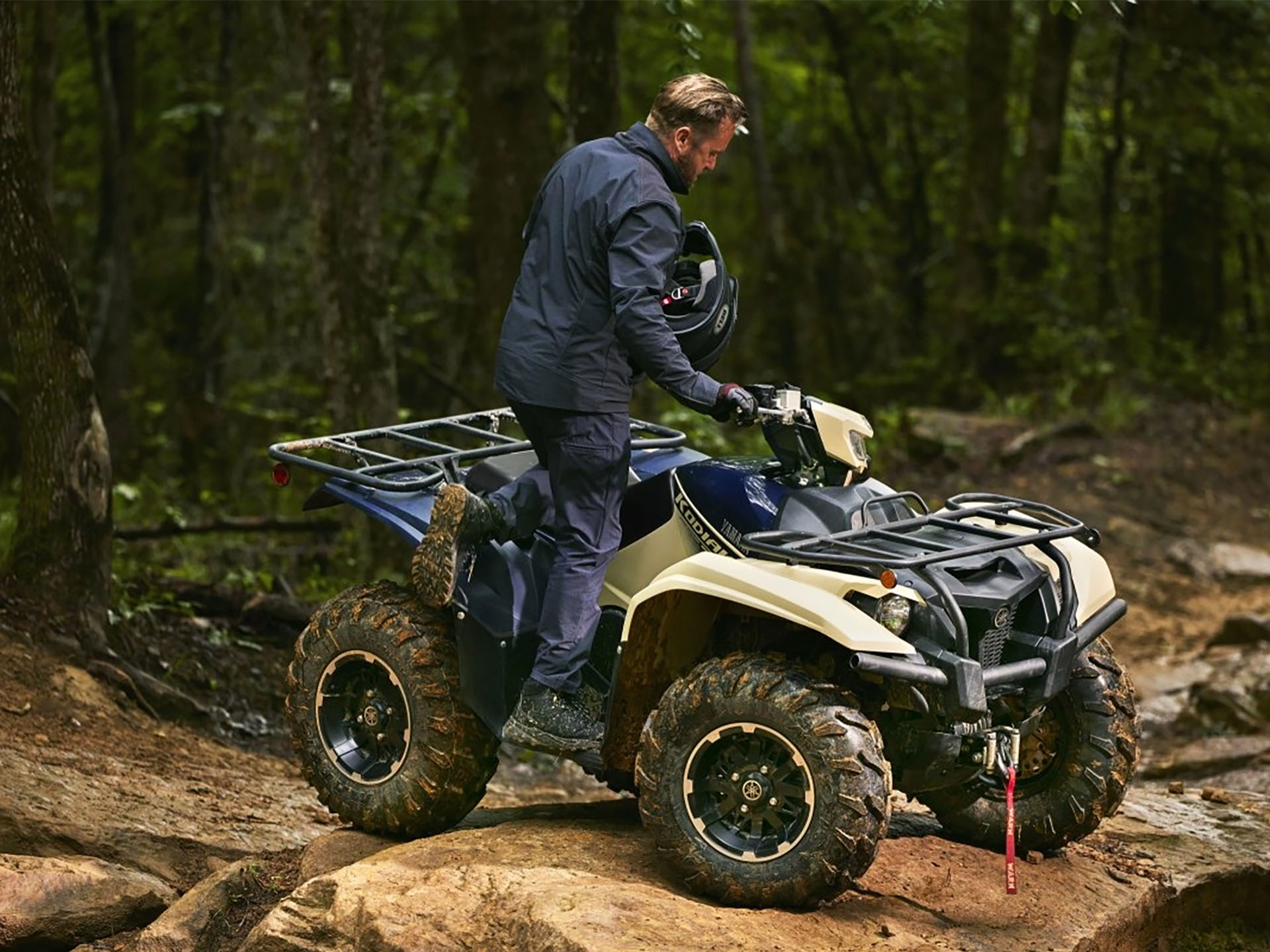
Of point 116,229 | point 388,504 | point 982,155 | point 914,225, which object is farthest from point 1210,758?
point 914,225

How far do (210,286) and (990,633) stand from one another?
13.5 meters

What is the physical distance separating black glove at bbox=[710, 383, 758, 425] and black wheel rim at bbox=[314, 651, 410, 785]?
1.61m

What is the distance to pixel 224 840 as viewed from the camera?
6711 mm

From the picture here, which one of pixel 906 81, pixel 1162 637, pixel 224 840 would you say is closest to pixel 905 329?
pixel 906 81

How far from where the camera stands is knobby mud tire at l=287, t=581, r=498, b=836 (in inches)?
228

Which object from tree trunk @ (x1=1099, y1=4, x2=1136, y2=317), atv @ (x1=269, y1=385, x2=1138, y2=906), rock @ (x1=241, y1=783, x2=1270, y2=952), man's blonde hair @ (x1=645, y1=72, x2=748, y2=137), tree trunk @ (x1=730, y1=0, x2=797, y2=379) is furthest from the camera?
tree trunk @ (x1=1099, y1=4, x2=1136, y2=317)

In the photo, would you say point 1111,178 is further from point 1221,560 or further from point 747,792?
point 747,792

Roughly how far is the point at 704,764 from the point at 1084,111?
19.0m

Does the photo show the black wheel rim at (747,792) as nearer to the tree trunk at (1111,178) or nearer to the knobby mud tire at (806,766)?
the knobby mud tire at (806,766)

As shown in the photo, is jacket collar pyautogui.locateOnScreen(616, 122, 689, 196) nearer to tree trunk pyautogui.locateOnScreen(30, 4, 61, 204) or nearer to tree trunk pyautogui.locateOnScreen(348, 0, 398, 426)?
tree trunk pyautogui.locateOnScreen(348, 0, 398, 426)

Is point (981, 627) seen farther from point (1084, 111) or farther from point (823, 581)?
point (1084, 111)

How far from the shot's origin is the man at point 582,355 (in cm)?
534

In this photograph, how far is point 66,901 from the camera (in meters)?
5.70

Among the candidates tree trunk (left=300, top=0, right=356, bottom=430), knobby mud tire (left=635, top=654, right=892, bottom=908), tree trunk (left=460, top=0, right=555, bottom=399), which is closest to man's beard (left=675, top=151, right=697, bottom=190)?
knobby mud tire (left=635, top=654, right=892, bottom=908)
